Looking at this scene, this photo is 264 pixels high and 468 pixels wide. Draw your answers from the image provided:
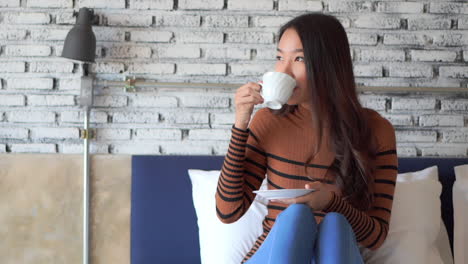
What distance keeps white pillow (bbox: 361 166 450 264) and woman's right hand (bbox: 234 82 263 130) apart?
0.69m

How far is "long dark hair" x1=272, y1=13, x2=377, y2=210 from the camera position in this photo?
1.50 metres

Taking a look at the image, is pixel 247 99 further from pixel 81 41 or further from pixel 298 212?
pixel 81 41

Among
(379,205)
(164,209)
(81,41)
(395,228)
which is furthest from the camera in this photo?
(164,209)

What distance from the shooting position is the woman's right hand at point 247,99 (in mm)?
1428

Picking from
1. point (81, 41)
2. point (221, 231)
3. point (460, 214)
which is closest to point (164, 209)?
point (221, 231)

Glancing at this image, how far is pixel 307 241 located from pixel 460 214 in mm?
1112

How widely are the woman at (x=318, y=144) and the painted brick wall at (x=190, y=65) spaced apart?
2.35 ft

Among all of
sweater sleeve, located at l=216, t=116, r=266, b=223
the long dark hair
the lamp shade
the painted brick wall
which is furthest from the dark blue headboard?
the long dark hair

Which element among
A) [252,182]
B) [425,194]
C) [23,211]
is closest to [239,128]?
[252,182]

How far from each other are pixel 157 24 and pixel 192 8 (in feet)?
0.54

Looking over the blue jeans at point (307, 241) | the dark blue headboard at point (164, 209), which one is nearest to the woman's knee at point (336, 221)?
the blue jeans at point (307, 241)

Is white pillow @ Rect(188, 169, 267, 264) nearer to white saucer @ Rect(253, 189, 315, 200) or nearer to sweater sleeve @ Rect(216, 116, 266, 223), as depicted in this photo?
sweater sleeve @ Rect(216, 116, 266, 223)

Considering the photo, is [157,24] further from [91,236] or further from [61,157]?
[91,236]

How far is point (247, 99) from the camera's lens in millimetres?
1433
